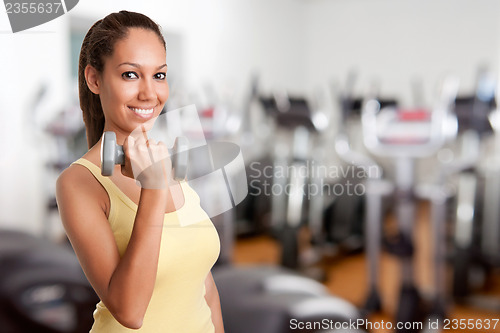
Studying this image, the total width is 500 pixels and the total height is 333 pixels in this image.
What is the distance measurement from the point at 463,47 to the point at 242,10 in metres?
3.62

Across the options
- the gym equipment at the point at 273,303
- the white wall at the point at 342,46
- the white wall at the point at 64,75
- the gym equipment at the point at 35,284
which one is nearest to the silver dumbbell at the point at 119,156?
the white wall at the point at 64,75

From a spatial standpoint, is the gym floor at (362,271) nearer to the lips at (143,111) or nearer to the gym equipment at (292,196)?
the gym equipment at (292,196)

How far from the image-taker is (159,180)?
0.46ft

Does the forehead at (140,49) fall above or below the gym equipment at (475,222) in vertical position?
above

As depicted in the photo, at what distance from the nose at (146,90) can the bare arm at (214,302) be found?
69mm

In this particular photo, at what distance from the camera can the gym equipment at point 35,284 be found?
3.51ft

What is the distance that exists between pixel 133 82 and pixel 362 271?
409 centimetres

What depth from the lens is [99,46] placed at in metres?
0.15

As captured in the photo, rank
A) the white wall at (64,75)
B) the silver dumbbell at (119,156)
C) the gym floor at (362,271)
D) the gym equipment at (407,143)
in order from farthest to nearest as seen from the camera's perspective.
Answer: the gym floor at (362,271), the gym equipment at (407,143), the white wall at (64,75), the silver dumbbell at (119,156)

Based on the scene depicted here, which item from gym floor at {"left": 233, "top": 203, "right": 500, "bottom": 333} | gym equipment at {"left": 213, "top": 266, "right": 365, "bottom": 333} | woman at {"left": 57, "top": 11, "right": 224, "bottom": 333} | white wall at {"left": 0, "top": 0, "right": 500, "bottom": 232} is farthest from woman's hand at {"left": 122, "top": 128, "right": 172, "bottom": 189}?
white wall at {"left": 0, "top": 0, "right": 500, "bottom": 232}

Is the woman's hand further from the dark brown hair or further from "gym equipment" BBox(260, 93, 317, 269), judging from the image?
"gym equipment" BBox(260, 93, 317, 269)

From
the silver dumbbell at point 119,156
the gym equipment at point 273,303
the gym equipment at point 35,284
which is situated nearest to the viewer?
the silver dumbbell at point 119,156

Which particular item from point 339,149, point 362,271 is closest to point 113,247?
point 339,149

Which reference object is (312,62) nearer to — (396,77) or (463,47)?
(396,77)
